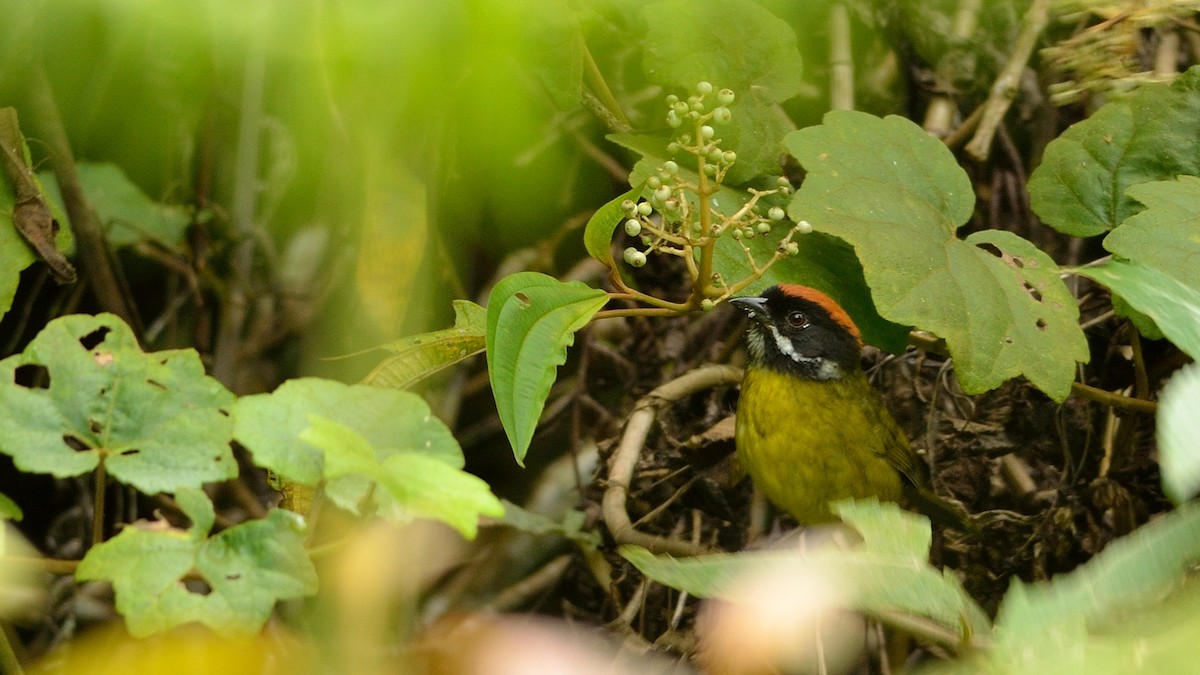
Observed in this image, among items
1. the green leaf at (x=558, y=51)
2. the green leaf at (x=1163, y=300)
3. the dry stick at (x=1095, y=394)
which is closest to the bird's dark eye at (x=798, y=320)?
the dry stick at (x=1095, y=394)

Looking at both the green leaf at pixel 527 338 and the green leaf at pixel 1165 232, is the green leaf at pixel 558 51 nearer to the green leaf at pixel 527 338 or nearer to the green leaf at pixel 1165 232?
the green leaf at pixel 527 338

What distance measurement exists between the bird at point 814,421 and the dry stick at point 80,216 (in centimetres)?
192

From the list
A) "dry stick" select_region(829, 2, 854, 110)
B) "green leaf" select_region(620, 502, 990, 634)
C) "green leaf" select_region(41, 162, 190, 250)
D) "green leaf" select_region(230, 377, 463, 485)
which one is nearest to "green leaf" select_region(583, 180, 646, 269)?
"green leaf" select_region(230, 377, 463, 485)

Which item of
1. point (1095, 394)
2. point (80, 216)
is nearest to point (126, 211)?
point (80, 216)

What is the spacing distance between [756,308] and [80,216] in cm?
205

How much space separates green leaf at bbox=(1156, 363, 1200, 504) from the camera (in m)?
1.01

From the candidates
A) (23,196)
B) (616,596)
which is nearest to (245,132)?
(23,196)

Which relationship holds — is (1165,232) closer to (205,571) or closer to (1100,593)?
(1100,593)

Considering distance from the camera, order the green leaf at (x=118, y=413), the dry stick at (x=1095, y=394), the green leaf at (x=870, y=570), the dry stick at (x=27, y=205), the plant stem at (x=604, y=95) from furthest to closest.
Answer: the plant stem at (x=604, y=95), the dry stick at (x=1095, y=394), the dry stick at (x=27, y=205), the green leaf at (x=118, y=413), the green leaf at (x=870, y=570)

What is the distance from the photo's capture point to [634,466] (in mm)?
3379

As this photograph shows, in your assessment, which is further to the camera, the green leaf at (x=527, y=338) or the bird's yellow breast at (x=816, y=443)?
the bird's yellow breast at (x=816, y=443)

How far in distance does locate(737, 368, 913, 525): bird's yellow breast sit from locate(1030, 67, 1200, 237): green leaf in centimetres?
79

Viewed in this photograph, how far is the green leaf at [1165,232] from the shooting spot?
258 cm

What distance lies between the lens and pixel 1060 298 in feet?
9.00
